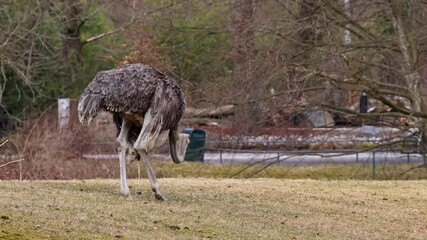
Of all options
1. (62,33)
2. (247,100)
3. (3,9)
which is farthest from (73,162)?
(62,33)

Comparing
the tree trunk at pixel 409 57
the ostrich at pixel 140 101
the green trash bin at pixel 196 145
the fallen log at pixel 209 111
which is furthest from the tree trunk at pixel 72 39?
the ostrich at pixel 140 101

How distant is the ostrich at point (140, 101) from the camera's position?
13812mm

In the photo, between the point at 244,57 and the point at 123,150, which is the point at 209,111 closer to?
the point at 244,57

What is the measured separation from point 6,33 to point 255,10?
7288 millimetres

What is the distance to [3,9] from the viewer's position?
30.6m

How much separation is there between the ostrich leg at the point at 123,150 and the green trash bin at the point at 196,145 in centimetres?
1492

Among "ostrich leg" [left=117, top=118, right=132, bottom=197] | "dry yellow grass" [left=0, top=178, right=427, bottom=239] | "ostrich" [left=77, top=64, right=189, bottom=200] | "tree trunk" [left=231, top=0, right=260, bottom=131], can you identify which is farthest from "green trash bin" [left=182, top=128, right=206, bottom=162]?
"ostrich" [left=77, top=64, right=189, bottom=200]

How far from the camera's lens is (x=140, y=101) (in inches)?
545

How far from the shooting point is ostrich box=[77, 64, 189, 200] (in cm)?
1381

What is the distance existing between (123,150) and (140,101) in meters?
0.82

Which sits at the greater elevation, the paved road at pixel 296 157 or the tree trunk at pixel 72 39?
the tree trunk at pixel 72 39

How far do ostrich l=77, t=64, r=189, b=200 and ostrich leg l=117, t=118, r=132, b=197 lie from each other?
0.02 metres

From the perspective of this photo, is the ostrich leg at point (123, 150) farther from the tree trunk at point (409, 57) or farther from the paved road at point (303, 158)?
the paved road at point (303, 158)

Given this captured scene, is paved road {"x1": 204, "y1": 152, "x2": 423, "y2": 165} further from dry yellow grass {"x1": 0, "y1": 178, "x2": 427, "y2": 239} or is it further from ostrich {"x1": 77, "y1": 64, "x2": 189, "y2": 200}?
ostrich {"x1": 77, "y1": 64, "x2": 189, "y2": 200}
